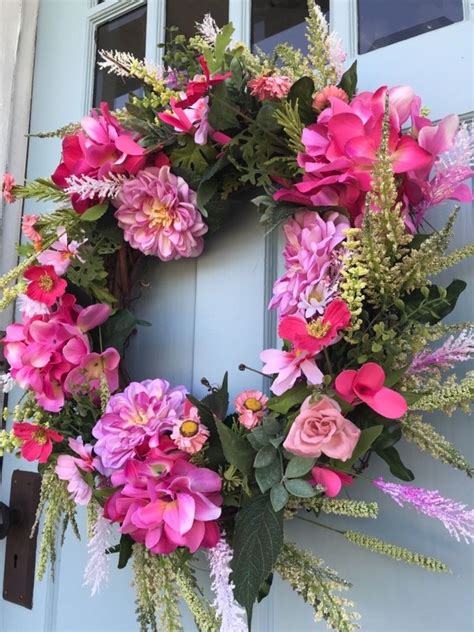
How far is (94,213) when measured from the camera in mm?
765

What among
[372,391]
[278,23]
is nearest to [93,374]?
[372,391]

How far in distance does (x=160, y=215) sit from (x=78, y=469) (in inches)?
13.7

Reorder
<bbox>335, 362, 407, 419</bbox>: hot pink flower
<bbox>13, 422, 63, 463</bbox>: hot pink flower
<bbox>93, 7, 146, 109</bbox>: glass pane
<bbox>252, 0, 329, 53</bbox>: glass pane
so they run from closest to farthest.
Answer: <bbox>335, 362, 407, 419</bbox>: hot pink flower
<bbox>13, 422, 63, 463</bbox>: hot pink flower
<bbox>252, 0, 329, 53</bbox>: glass pane
<bbox>93, 7, 146, 109</bbox>: glass pane

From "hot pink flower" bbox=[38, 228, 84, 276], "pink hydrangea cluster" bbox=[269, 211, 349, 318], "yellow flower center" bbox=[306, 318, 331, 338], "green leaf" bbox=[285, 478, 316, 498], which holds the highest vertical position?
"hot pink flower" bbox=[38, 228, 84, 276]

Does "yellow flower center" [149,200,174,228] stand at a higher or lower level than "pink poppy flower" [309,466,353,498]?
higher

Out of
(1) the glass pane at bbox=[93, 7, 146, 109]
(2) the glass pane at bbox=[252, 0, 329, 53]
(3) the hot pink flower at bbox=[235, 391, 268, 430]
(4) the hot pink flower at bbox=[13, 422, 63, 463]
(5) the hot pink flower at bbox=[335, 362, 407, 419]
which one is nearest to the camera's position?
(5) the hot pink flower at bbox=[335, 362, 407, 419]

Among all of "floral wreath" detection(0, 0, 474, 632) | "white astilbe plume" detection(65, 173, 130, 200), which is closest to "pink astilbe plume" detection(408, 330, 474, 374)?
"floral wreath" detection(0, 0, 474, 632)

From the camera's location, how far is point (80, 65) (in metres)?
1.15

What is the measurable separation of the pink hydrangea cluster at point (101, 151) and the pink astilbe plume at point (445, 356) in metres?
0.43

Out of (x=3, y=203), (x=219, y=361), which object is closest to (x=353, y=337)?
(x=219, y=361)

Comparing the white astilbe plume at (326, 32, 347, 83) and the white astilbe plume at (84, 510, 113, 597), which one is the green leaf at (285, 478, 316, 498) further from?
the white astilbe plume at (326, 32, 347, 83)

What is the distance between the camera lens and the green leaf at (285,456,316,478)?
1.86 feet

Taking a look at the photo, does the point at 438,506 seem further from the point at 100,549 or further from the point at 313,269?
the point at 100,549

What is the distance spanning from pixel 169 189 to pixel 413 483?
0.48 metres
